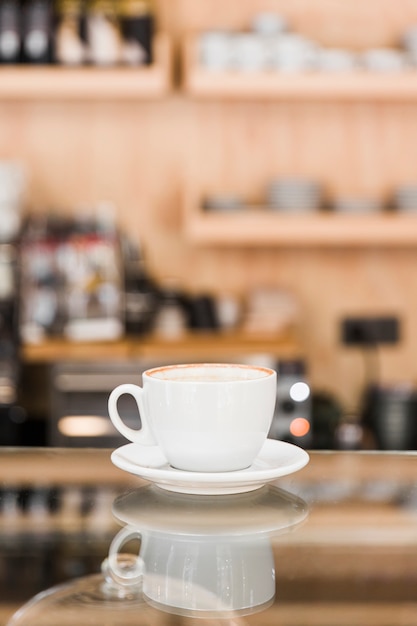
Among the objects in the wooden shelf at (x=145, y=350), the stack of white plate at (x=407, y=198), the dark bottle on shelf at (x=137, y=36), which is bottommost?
the wooden shelf at (x=145, y=350)

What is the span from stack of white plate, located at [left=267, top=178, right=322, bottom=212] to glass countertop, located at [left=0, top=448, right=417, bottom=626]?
2225 mm

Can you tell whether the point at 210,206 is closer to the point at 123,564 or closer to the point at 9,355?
the point at 9,355

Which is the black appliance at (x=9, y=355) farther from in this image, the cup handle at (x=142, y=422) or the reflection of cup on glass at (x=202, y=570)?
the reflection of cup on glass at (x=202, y=570)

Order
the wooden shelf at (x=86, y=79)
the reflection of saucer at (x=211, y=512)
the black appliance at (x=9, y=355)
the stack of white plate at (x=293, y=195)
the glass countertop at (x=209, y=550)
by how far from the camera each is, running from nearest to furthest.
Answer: the glass countertop at (x=209, y=550) → the reflection of saucer at (x=211, y=512) → the black appliance at (x=9, y=355) → the wooden shelf at (x=86, y=79) → the stack of white plate at (x=293, y=195)

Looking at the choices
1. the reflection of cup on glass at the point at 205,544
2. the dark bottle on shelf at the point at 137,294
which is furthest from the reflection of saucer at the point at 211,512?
the dark bottle on shelf at the point at 137,294

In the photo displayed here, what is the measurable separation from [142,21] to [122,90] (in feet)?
0.80

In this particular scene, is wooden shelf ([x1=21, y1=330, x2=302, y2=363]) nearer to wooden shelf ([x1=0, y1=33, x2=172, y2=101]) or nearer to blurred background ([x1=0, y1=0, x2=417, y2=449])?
blurred background ([x1=0, y1=0, x2=417, y2=449])

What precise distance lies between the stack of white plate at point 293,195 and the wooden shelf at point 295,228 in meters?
0.05

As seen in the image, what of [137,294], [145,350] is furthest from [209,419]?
[137,294]

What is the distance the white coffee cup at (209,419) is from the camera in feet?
2.13

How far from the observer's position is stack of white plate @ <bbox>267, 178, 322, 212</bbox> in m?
2.94

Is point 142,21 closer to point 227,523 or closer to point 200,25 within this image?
point 200,25

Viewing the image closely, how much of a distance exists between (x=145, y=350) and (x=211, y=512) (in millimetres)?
1997

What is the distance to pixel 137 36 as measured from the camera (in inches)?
113
